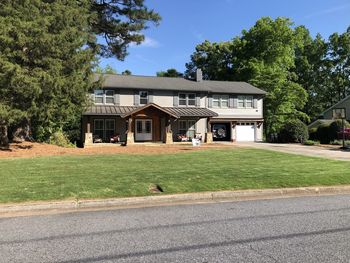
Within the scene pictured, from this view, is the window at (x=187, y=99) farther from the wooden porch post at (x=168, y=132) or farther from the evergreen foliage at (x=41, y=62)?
the evergreen foliage at (x=41, y=62)

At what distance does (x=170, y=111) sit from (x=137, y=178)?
22.0 metres

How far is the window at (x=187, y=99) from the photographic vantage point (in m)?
35.5

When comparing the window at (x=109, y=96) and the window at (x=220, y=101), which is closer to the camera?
the window at (x=109, y=96)

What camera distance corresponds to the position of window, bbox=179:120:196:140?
116ft

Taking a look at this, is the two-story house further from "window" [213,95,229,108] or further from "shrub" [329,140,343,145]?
"shrub" [329,140,343,145]

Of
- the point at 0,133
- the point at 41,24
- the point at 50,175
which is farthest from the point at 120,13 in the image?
the point at 50,175

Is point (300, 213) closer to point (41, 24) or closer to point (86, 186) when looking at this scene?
point (86, 186)

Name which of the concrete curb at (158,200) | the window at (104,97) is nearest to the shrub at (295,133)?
the window at (104,97)

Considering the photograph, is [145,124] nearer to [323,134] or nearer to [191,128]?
[191,128]

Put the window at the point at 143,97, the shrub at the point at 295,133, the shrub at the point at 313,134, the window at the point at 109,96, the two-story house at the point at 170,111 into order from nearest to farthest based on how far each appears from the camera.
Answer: the two-story house at the point at 170,111 → the shrub at the point at 295,133 → the window at the point at 109,96 → the window at the point at 143,97 → the shrub at the point at 313,134

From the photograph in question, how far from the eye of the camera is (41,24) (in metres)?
17.8

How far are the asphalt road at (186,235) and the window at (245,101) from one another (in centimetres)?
3048

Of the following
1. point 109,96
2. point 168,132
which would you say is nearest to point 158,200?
point 168,132

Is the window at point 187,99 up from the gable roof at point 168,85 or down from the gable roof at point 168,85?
down
